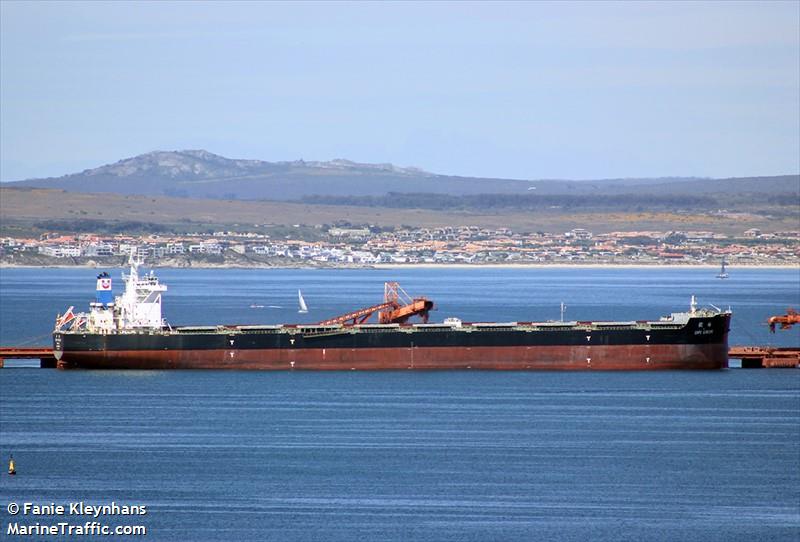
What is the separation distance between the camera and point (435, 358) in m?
57.5

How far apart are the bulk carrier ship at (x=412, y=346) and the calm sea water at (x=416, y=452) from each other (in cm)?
74

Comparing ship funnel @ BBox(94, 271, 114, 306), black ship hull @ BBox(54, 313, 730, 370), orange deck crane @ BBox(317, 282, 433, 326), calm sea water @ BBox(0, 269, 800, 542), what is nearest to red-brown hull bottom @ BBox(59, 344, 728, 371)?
Result: black ship hull @ BBox(54, 313, 730, 370)

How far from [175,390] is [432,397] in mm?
8940

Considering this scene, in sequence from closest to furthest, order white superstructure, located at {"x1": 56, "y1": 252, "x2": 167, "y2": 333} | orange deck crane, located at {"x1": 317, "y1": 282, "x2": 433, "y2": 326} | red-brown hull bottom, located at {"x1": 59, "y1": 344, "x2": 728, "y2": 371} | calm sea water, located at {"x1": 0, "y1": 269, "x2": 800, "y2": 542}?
1. calm sea water, located at {"x1": 0, "y1": 269, "x2": 800, "y2": 542}
2. red-brown hull bottom, located at {"x1": 59, "y1": 344, "x2": 728, "y2": 371}
3. white superstructure, located at {"x1": 56, "y1": 252, "x2": 167, "y2": 333}
4. orange deck crane, located at {"x1": 317, "y1": 282, "x2": 433, "y2": 326}

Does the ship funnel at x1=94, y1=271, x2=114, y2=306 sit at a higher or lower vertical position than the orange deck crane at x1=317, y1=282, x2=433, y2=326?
higher

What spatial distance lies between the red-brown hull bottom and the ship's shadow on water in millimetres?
697

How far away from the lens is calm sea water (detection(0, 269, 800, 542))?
106 feet

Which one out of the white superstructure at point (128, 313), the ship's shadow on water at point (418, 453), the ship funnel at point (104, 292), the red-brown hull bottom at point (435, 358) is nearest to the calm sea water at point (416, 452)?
the ship's shadow on water at point (418, 453)

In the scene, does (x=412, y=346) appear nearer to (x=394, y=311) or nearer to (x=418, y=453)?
(x=394, y=311)

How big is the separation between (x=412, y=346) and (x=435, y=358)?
968 mm

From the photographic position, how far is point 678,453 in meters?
40.1

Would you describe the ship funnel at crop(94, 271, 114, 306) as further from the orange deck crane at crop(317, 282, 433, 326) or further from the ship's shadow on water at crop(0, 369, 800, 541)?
the orange deck crane at crop(317, 282, 433, 326)

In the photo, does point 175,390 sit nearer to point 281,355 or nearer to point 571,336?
point 281,355

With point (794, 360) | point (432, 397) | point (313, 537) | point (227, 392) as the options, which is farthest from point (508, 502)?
point (794, 360)
